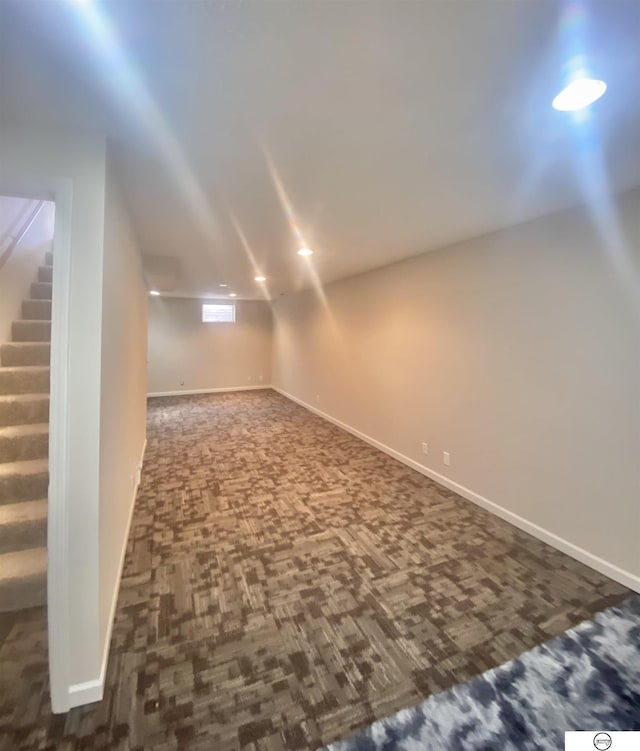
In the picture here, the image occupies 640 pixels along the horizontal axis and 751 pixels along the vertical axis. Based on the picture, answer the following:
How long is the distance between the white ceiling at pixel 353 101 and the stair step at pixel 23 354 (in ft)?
4.35

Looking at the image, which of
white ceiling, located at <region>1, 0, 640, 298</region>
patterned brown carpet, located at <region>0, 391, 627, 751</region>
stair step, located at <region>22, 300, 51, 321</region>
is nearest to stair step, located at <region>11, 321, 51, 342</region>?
stair step, located at <region>22, 300, 51, 321</region>

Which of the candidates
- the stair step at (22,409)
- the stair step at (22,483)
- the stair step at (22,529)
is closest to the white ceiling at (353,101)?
the stair step at (22,409)

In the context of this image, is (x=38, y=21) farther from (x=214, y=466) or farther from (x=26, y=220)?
(x=214, y=466)

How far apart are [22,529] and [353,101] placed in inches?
107

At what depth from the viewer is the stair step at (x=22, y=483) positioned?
2096 mm

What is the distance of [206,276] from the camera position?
5.05 m

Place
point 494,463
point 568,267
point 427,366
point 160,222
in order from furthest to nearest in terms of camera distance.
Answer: point 427,366
point 494,463
point 160,222
point 568,267

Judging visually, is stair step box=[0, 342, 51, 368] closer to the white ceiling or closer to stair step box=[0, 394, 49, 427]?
stair step box=[0, 394, 49, 427]

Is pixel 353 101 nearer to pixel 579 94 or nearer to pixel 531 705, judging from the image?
pixel 579 94

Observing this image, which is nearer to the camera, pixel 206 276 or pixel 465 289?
pixel 465 289

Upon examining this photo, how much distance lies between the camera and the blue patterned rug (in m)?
1.31

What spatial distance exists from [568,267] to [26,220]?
4.33 meters

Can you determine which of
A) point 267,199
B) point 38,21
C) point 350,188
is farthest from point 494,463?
point 38,21

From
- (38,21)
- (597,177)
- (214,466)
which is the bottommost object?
(214,466)
